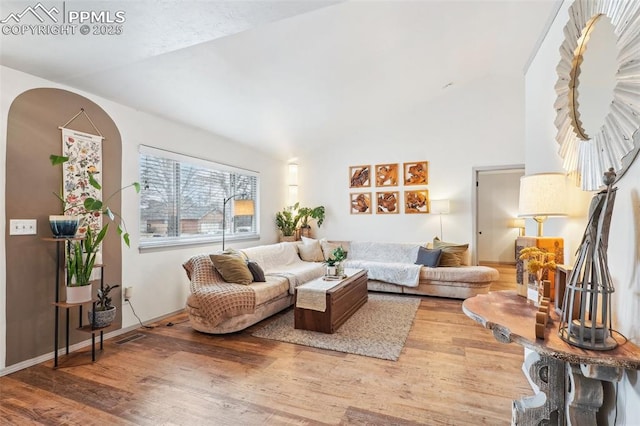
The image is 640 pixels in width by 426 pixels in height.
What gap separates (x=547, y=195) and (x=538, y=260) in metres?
0.34

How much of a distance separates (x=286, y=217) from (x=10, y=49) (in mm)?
4453

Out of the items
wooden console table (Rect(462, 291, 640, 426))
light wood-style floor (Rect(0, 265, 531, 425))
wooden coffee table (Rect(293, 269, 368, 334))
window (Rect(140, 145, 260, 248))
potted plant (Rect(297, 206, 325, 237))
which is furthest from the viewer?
potted plant (Rect(297, 206, 325, 237))

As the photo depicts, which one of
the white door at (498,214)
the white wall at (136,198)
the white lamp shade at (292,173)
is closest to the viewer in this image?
the white wall at (136,198)

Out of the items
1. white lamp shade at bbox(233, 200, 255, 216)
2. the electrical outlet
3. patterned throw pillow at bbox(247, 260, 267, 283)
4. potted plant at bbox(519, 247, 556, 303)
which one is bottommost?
patterned throw pillow at bbox(247, 260, 267, 283)

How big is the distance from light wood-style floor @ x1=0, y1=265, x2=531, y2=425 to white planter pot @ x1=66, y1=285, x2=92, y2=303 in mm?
541

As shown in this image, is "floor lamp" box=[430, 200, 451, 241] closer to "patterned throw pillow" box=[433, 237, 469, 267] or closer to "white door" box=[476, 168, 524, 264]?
"patterned throw pillow" box=[433, 237, 469, 267]

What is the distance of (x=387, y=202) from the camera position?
19.2 feet

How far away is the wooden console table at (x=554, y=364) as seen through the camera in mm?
973

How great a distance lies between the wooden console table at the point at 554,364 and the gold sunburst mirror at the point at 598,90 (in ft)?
2.12

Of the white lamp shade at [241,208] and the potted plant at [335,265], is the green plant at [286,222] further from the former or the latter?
the potted plant at [335,265]

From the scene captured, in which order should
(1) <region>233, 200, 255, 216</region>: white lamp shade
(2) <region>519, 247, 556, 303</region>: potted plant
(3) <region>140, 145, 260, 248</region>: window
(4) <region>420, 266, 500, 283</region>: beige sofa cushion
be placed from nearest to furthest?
1. (2) <region>519, 247, 556, 303</region>: potted plant
2. (3) <region>140, 145, 260, 248</region>: window
3. (1) <region>233, 200, 255, 216</region>: white lamp shade
4. (4) <region>420, 266, 500, 283</region>: beige sofa cushion

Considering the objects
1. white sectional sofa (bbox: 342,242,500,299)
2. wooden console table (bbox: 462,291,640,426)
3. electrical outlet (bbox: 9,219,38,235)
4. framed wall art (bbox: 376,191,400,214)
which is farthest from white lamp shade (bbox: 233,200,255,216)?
wooden console table (bbox: 462,291,640,426)

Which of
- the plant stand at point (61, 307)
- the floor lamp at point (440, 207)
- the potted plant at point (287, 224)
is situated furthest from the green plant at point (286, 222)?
the plant stand at point (61, 307)

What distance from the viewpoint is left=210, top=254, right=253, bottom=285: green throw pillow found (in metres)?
3.41
